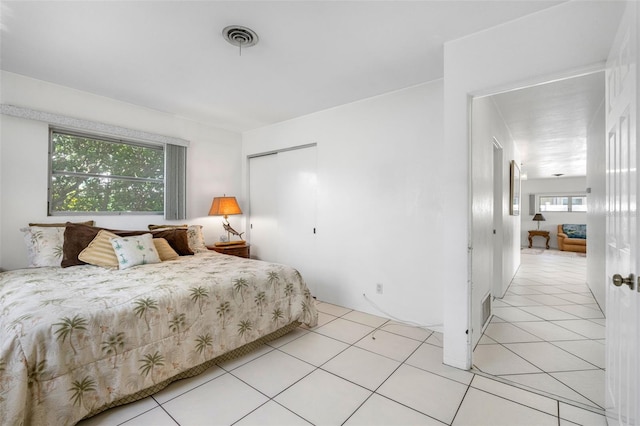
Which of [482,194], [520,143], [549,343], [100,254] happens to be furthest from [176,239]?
[520,143]

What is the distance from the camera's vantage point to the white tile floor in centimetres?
164

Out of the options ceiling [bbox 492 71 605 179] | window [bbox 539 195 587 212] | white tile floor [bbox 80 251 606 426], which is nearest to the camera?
white tile floor [bbox 80 251 606 426]

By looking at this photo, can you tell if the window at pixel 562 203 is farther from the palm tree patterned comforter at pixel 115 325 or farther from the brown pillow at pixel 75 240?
the brown pillow at pixel 75 240

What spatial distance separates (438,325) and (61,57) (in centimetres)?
414

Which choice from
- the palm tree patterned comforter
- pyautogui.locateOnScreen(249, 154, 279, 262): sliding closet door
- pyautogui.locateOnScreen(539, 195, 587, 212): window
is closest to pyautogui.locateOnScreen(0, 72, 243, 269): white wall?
the palm tree patterned comforter

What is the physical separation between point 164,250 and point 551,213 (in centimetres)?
1137

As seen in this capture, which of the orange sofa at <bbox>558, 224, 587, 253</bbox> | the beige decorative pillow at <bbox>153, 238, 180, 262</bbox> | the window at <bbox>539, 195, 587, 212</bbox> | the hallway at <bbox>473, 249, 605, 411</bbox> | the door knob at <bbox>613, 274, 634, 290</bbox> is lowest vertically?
the hallway at <bbox>473, 249, 605, 411</bbox>

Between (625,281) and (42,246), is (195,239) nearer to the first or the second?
(42,246)

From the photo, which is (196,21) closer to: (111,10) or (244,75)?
(111,10)

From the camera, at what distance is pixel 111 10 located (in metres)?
1.86

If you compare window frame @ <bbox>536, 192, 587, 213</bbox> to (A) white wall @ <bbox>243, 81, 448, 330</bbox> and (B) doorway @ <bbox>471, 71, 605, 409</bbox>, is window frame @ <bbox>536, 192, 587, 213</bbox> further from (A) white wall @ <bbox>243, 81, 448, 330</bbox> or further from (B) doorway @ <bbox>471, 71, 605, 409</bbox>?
(A) white wall @ <bbox>243, 81, 448, 330</bbox>

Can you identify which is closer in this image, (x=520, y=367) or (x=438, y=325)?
(x=520, y=367)

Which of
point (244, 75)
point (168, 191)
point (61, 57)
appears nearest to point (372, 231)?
point (244, 75)

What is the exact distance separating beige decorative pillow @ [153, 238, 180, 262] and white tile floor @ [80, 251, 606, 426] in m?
1.39
